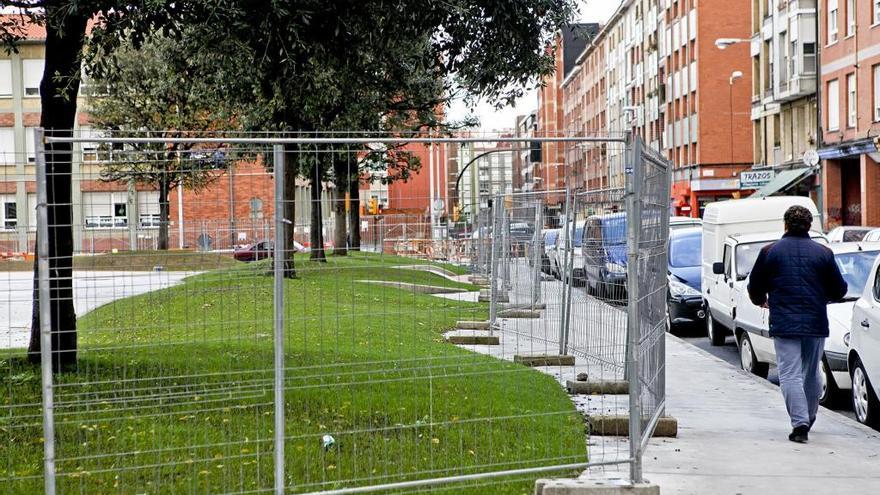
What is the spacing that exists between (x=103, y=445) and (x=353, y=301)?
1824mm

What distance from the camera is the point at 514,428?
8414 millimetres

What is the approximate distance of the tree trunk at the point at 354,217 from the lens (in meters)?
6.87

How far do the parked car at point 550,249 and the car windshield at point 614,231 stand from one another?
2637 mm

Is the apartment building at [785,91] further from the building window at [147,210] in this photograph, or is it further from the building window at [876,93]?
the building window at [147,210]

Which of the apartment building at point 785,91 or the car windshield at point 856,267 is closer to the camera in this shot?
the car windshield at point 856,267

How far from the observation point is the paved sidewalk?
25.7ft

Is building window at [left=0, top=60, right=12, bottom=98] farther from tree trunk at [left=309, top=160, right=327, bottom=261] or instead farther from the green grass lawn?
tree trunk at [left=309, top=160, right=327, bottom=261]

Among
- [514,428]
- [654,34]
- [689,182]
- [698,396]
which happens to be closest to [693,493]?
[514,428]

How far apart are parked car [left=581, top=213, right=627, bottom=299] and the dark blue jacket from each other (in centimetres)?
123

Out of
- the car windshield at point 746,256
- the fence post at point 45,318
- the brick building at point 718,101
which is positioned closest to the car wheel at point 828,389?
the car windshield at point 746,256

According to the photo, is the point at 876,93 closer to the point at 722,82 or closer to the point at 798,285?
the point at 722,82

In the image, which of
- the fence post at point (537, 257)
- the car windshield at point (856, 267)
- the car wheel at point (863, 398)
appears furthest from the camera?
the car windshield at point (856, 267)

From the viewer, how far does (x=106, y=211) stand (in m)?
6.55

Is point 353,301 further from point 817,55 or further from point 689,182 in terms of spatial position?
point 689,182
